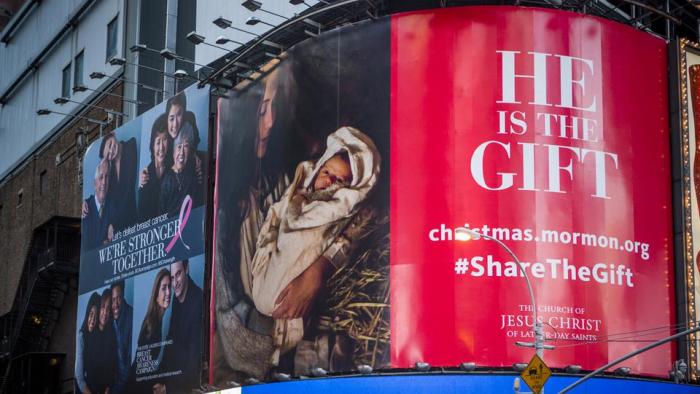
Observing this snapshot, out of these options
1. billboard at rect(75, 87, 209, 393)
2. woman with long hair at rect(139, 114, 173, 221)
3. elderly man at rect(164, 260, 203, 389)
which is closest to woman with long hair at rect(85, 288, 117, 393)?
billboard at rect(75, 87, 209, 393)

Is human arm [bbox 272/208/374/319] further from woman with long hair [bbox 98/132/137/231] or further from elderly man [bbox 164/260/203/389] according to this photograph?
woman with long hair [bbox 98/132/137/231]

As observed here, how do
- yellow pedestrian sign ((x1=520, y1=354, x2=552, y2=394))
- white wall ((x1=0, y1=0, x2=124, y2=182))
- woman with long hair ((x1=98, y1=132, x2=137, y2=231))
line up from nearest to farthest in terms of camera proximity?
1. yellow pedestrian sign ((x1=520, y1=354, x2=552, y2=394))
2. woman with long hair ((x1=98, y1=132, x2=137, y2=231))
3. white wall ((x1=0, y1=0, x2=124, y2=182))

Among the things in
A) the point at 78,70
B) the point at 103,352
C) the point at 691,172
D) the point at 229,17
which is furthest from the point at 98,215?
the point at 691,172

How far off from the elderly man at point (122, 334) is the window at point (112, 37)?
14.8 metres

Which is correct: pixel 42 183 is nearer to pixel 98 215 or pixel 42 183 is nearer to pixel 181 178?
pixel 98 215

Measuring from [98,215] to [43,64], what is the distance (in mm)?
21683

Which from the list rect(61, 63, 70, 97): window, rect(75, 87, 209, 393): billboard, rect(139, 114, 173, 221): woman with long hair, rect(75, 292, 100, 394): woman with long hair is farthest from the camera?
rect(61, 63, 70, 97): window

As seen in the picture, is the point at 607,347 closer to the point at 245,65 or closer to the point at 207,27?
the point at 245,65

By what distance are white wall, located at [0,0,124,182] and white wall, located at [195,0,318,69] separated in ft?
29.0

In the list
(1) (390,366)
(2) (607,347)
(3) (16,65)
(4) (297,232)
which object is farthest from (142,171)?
(3) (16,65)

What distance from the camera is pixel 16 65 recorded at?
8600 centimetres

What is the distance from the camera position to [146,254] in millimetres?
56594

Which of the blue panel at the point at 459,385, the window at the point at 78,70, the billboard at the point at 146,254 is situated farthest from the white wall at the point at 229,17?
the blue panel at the point at 459,385

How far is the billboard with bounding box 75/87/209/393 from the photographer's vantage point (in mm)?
52906
